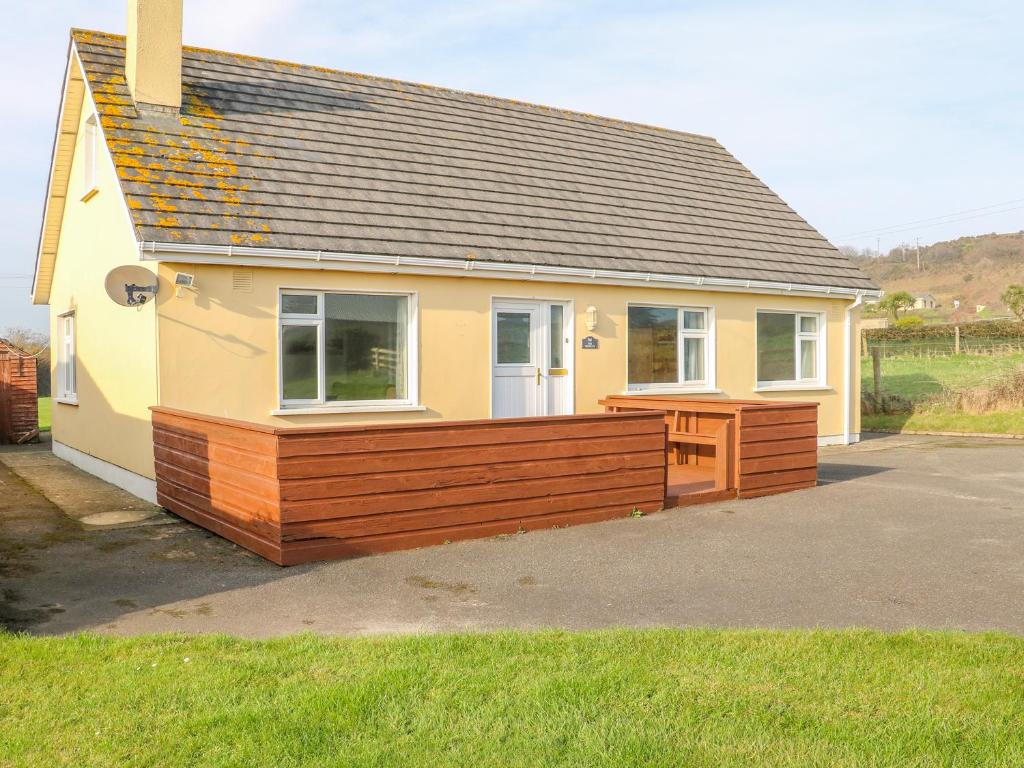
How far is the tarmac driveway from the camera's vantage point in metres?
6.14

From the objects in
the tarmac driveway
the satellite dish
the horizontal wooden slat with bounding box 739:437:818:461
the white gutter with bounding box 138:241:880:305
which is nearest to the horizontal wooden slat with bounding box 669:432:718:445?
the horizontal wooden slat with bounding box 739:437:818:461

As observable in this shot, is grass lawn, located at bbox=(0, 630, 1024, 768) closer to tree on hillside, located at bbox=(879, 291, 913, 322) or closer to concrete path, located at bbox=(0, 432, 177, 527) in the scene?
concrete path, located at bbox=(0, 432, 177, 527)

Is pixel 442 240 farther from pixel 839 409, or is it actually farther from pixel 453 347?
pixel 839 409

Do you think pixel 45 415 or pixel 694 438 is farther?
pixel 45 415

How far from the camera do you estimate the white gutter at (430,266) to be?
35.5 feet

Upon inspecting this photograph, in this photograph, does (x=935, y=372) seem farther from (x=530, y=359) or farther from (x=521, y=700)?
→ (x=521, y=700)

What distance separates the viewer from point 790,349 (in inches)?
665

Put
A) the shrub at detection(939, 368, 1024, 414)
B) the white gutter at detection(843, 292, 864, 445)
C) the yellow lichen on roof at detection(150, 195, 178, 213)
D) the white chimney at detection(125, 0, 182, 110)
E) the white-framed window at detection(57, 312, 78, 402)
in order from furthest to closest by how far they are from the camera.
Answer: the shrub at detection(939, 368, 1024, 414) < the white gutter at detection(843, 292, 864, 445) < the white-framed window at detection(57, 312, 78, 402) < the white chimney at detection(125, 0, 182, 110) < the yellow lichen on roof at detection(150, 195, 178, 213)

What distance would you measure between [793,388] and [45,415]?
76.4 feet

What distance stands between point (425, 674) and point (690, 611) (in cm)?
222

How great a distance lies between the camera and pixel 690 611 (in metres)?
6.30

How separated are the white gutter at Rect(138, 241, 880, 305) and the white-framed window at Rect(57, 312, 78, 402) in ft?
19.7

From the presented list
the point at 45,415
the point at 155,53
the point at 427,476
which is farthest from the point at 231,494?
the point at 45,415

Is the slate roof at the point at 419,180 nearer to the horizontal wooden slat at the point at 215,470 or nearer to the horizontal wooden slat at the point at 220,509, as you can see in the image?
the horizontal wooden slat at the point at 215,470
